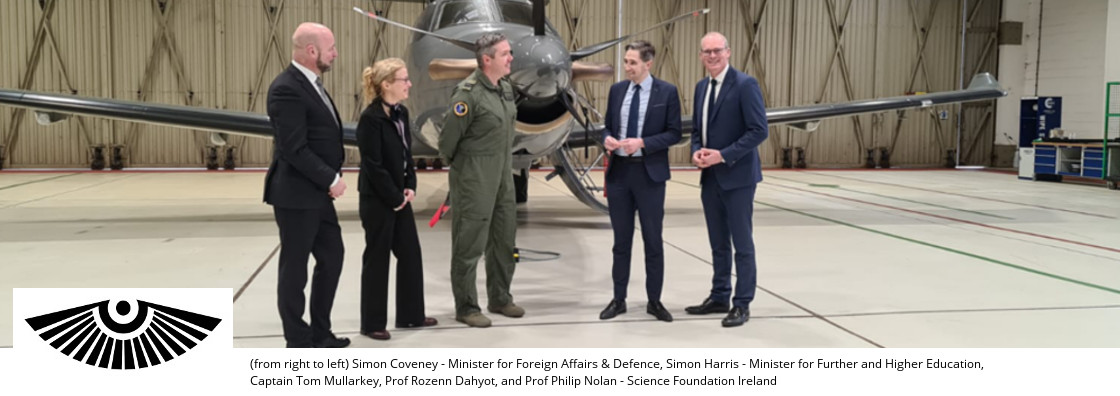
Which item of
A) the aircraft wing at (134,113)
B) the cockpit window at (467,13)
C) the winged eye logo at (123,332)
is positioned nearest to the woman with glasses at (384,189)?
the winged eye logo at (123,332)

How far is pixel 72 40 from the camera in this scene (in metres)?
19.3

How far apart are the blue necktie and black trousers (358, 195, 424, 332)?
4.63 feet

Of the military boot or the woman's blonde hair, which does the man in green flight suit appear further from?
the woman's blonde hair

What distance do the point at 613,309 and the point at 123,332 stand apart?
2.67 metres

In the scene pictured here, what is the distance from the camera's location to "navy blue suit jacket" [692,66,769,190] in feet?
14.8

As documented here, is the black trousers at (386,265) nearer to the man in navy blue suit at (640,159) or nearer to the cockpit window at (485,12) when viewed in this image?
the man in navy blue suit at (640,159)

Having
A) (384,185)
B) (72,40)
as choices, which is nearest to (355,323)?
(384,185)

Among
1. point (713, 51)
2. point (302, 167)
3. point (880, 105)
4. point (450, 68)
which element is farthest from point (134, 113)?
point (880, 105)

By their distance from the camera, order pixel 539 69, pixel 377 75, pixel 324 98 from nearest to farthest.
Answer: pixel 324 98 < pixel 377 75 < pixel 539 69

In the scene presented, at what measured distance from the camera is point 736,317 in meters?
4.59

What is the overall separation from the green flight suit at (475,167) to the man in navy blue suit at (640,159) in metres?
0.64

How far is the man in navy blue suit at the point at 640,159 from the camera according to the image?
15.1 feet

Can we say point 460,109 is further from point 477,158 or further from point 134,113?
point 134,113

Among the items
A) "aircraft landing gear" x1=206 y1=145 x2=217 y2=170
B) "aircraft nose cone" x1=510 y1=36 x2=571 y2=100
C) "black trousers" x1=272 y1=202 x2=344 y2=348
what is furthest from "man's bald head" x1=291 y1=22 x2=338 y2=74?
"aircraft landing gear" x1=206 y1=145 x2=217 y2=170
